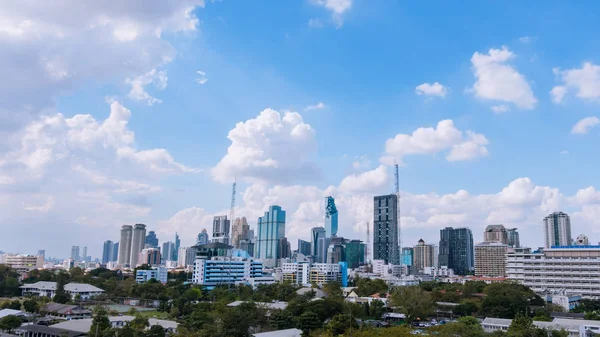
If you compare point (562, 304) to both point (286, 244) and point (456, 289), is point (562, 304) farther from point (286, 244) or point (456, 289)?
point (286, 244)

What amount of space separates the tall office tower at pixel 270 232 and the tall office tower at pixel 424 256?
44.2 m

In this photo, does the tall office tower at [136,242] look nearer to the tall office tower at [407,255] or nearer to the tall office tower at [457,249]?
the tall office tower at [407,255]

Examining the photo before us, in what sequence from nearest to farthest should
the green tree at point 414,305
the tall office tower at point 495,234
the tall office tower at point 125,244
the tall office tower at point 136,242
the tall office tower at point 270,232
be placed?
the green tree at point 414,305 → the tall office tower at point 495,234 → the tall office tower at point 136,242 → the tall office tower at point 125,244 → the tall office tower at point 270,232

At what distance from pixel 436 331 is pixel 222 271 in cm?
4545

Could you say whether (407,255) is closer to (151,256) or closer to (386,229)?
(386,229)

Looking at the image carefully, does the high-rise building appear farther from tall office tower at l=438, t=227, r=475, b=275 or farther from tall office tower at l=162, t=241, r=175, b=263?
tall office tower at l=438, t=227, r=475, b=275

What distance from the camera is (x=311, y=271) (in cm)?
7900

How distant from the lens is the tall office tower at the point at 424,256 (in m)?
132

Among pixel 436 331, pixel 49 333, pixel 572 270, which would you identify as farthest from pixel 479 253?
pixel 49 333

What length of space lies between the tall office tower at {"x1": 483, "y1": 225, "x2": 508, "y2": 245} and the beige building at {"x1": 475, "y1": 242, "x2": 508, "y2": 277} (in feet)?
70.5

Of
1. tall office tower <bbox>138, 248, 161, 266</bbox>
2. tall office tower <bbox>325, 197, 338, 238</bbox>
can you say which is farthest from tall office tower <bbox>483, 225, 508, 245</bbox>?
tall office tower <bbox>138, 248, 161, 266</bbox>

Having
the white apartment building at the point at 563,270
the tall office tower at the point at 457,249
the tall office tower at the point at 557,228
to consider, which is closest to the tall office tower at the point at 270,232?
the tall office tower at the point at 457,249

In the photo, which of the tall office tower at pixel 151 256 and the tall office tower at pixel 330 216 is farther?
the tall office tower at pixel 330 216

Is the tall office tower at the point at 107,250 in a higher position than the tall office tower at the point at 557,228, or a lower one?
lower
